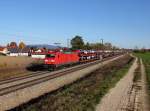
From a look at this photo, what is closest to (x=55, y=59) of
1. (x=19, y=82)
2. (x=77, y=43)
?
(x=19, y=82)

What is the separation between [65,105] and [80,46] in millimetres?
154685

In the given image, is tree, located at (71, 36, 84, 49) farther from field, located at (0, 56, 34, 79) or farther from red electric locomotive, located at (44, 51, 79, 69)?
red electric locomotive, located at (44, 51, 79, 69)

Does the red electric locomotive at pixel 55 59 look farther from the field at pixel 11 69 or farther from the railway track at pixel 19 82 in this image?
the railway track at pixel 19 82

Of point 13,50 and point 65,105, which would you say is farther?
point 13,50

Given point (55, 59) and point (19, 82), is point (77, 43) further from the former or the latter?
point (19, 82)

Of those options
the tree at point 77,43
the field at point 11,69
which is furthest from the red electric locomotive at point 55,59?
the tree at point 77,43

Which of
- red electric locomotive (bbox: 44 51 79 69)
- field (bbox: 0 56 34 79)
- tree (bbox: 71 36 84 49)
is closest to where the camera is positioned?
field (bbox: 0 56 34 79)

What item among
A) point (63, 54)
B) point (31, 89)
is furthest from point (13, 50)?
Answer: point (31, 89)

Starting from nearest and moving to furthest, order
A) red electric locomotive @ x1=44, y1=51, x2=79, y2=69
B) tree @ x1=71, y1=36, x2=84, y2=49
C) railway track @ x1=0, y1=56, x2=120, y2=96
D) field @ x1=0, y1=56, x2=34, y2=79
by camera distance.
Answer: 1. railway track @ x1=0, y1=56, x2=120, y2=96
2. field @ x1=0, y1=56, x2=34, y2=79
3. red electric locomotive @ x1=44, y1=51, x2=79, y2=69
4. tree @ x1=71, y1=36, x2=84, y2=49

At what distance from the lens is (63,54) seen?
4925cm

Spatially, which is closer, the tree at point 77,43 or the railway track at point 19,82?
the railway track at point 19,82

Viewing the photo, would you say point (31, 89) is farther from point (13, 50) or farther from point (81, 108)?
point (13, 50)

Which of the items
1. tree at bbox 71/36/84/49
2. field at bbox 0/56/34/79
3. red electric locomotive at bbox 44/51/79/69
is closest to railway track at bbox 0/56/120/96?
field at bbox 0/56/34/79

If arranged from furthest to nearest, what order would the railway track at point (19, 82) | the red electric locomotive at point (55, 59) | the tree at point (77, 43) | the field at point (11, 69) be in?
the tree at point (77, 43) → the red electric locomotive at point (55, 59) → the field at point (11, 69) → the railway track at point (19, 82)
